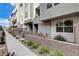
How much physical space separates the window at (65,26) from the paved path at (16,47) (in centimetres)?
93

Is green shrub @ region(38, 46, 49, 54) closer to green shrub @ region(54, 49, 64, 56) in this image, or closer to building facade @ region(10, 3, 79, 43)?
green shrub @ region(54, 49, 64, 56)

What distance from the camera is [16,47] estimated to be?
3.30m

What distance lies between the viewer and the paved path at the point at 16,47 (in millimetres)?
3179

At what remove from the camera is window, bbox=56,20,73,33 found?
11.4 feet

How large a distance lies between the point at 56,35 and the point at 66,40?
268 millimetres

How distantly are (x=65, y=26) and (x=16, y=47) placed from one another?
123 cm

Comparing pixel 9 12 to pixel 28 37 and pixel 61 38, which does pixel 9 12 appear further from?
pixel 61 38

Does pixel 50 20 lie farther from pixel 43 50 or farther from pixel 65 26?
pixel 43 50

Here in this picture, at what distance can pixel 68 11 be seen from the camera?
370 centimetres

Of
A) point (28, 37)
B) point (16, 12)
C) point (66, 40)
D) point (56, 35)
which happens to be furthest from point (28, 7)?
point (66, 40)

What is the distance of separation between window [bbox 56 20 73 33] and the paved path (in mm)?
925

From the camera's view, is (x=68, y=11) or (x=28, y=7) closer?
(x=28, y=7)

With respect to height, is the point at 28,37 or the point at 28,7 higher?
the point at 28,7

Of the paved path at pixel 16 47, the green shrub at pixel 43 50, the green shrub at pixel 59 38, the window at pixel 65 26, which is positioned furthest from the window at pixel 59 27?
the paved path at pixel 16 47
